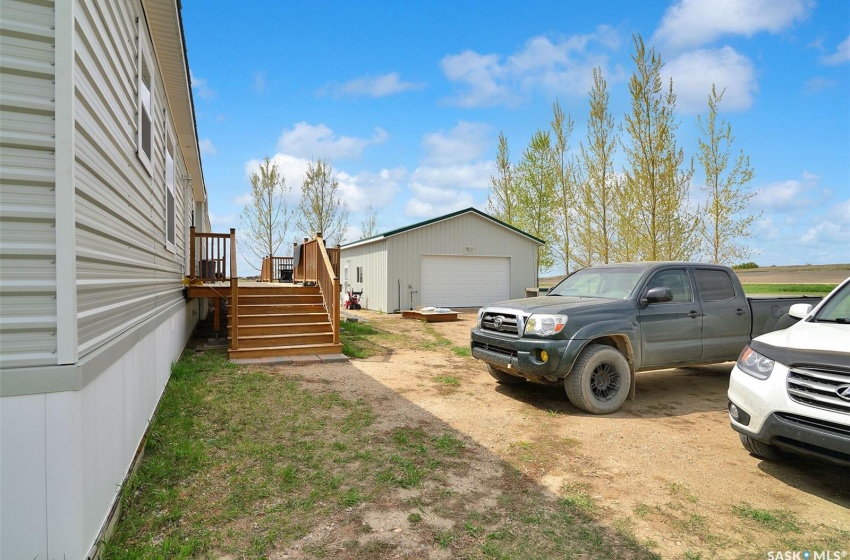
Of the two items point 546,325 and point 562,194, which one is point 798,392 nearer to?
point 546,325

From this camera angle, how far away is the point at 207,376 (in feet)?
21.3

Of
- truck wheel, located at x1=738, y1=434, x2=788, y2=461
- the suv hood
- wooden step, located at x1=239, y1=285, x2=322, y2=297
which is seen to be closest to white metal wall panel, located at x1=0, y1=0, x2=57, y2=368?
the suv hood

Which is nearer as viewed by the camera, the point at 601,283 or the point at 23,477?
the point at 23,477

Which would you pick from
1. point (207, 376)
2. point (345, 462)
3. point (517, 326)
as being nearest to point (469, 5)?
point (517, 326)

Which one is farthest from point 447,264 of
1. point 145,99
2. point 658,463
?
point 658,463

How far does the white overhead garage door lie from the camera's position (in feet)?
59.2

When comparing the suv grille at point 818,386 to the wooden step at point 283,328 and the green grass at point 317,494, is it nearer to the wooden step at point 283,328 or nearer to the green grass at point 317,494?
the green grass at point 317,494

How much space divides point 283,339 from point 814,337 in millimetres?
7575

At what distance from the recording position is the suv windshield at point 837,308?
3.97m

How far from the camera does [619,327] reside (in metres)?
5.25

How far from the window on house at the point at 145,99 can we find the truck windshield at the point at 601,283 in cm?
546

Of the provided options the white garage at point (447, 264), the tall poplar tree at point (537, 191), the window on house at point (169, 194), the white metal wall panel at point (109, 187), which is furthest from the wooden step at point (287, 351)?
the tall poplar tree at point (537, 191)

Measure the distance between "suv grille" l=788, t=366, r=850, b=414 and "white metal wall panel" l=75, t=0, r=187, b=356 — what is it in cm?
458

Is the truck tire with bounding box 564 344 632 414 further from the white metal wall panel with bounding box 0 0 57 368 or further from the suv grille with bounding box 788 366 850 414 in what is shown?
the white metal wall panel with bounding box 0 0 57 368
